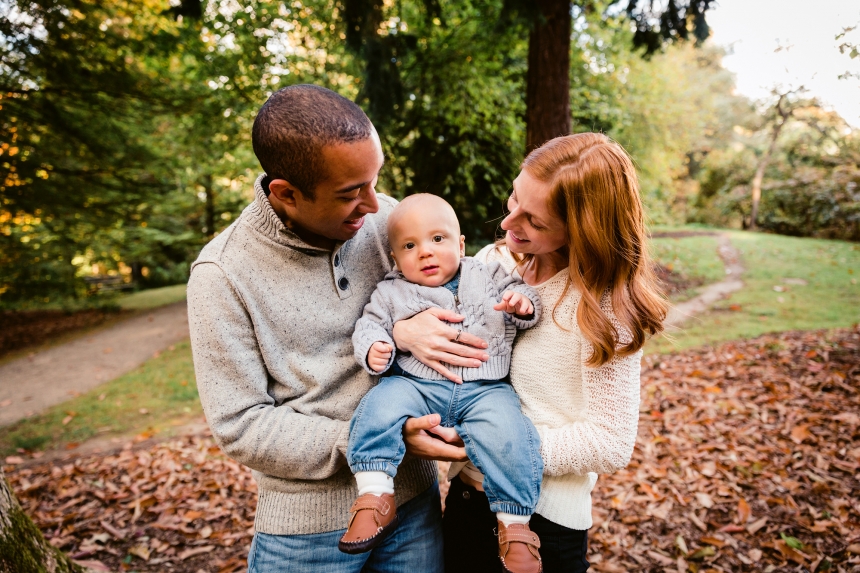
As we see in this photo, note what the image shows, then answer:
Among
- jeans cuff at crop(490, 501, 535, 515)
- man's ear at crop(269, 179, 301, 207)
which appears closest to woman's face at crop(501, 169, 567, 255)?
man's ear at crop(269, 179, 301, 207)

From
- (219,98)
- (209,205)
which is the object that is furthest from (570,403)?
(209,205)

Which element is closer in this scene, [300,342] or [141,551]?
[300,342]

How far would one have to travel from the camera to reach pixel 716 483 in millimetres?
4098

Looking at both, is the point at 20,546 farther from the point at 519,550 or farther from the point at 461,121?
the point at 461,121

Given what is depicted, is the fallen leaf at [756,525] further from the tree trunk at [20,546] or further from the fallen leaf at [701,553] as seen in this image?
the tree trunk at [20,546]

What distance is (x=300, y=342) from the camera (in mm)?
1684

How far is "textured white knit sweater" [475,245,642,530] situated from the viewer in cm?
157

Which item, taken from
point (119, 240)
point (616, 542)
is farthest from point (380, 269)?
point (119, 240)

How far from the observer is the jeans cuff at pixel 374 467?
1557mm

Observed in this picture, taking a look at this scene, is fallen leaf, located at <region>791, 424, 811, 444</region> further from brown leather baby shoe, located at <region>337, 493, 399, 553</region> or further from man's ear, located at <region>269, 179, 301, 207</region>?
man's ear, located at <region>269, 179, 301, 207</region>

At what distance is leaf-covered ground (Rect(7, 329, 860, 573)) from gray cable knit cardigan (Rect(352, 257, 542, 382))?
8.07ft

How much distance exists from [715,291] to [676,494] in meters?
8.39

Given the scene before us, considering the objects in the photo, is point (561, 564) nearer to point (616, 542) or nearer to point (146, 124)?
point (616, 542)

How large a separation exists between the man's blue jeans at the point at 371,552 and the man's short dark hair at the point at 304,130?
1.18 metres
